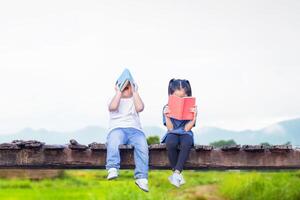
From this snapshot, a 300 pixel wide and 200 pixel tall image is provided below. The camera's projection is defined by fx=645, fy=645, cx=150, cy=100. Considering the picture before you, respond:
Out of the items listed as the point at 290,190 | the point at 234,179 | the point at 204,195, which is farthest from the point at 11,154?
the point at 204,195

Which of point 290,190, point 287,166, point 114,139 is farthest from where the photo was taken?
point 290,190

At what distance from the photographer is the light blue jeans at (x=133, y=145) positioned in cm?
759

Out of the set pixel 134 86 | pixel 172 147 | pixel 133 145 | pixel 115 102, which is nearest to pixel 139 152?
pixel 133 145

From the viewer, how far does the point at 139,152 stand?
7.71 meters

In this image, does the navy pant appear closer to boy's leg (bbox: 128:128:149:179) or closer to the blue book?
boy's leg (bbox: 128:128:149:179)

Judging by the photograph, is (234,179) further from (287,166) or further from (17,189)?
(287,166)

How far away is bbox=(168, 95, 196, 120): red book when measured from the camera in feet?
25.4

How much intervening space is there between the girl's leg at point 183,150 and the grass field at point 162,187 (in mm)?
15007

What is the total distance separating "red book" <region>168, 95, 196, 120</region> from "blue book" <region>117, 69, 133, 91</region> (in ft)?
1.80

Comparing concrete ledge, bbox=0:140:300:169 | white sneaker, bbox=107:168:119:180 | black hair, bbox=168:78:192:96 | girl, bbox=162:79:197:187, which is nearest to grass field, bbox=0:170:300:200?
concrete ledge, bbox=0:140:300:169

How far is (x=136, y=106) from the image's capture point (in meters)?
7.81

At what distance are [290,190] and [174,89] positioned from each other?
60.2 feet

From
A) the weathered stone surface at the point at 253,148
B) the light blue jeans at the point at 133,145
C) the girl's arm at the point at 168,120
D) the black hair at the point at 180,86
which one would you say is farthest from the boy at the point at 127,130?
the weathered stone surface at the point at 253,148

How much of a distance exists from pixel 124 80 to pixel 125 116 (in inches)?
17.5
